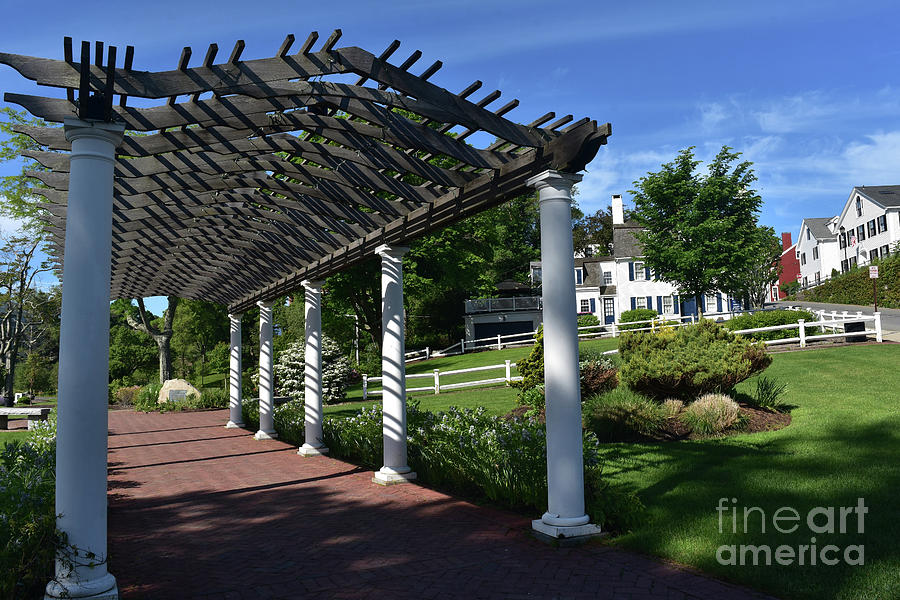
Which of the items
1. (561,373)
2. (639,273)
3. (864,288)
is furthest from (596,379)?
(864,288)

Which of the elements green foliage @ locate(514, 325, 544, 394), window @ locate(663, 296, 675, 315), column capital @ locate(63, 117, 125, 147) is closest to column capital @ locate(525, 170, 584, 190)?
column capital @ locate(63, 117, 125, 147)

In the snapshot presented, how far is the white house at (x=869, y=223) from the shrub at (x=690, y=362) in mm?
41251

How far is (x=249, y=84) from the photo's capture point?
5426mm

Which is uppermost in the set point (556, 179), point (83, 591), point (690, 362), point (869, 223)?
point (869, 223)

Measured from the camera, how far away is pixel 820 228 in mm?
65625

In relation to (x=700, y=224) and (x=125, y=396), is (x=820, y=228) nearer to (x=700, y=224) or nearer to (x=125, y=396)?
(x=700, y=224)

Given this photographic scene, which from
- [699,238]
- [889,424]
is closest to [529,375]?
[889,424]

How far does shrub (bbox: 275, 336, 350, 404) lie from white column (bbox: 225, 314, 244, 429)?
17.4 ft

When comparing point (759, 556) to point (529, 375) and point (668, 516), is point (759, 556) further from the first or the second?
point (529, 375)

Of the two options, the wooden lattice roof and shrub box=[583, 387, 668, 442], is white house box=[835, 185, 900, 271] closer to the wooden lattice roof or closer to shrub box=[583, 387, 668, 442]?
shrub box=[583, 387, 668, 442]

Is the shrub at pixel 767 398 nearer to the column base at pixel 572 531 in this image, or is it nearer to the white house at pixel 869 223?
the column base at pixel 572 531

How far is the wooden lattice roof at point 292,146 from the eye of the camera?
206 inches

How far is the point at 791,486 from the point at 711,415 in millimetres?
4055

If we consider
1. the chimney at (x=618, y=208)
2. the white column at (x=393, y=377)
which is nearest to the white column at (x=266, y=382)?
the white column at (x=393, y=377)
